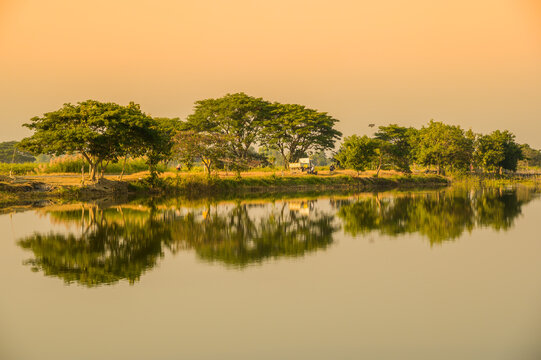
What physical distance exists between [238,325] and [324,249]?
8.56m

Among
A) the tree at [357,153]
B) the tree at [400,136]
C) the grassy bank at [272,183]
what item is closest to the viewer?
the grassy bank at [272,183]

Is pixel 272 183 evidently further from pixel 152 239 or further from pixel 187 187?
pixel 152 239

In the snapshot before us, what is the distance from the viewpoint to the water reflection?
A: 15.3 m

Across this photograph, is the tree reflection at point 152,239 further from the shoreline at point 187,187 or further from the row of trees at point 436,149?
the row of trees at point 436,149

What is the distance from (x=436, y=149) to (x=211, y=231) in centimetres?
6883

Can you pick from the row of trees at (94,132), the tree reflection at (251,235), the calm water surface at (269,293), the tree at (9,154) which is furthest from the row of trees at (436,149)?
the tree at (9,154)

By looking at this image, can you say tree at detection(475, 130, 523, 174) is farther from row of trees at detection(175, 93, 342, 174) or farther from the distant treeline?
row of trees at detection(175, 93, 342, 174)

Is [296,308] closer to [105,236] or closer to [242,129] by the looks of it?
[105,236]

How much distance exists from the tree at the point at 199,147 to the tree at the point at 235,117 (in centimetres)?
2322

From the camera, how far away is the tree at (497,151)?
3556 inches

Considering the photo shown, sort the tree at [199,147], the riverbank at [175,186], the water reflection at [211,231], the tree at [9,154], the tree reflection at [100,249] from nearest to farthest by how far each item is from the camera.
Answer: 1. the tree reflection at [100,249]
2. the water reflection at [211,231]
3. the riverbank at [175,186]
4. the tree at [199,147]
5. the tree at [9,154]

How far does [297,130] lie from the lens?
276 feet

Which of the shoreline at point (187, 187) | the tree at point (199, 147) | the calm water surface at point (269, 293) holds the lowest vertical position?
the calm water surface at point (269, 293)

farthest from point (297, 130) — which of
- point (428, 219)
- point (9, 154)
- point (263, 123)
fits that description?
point (9, 154)
